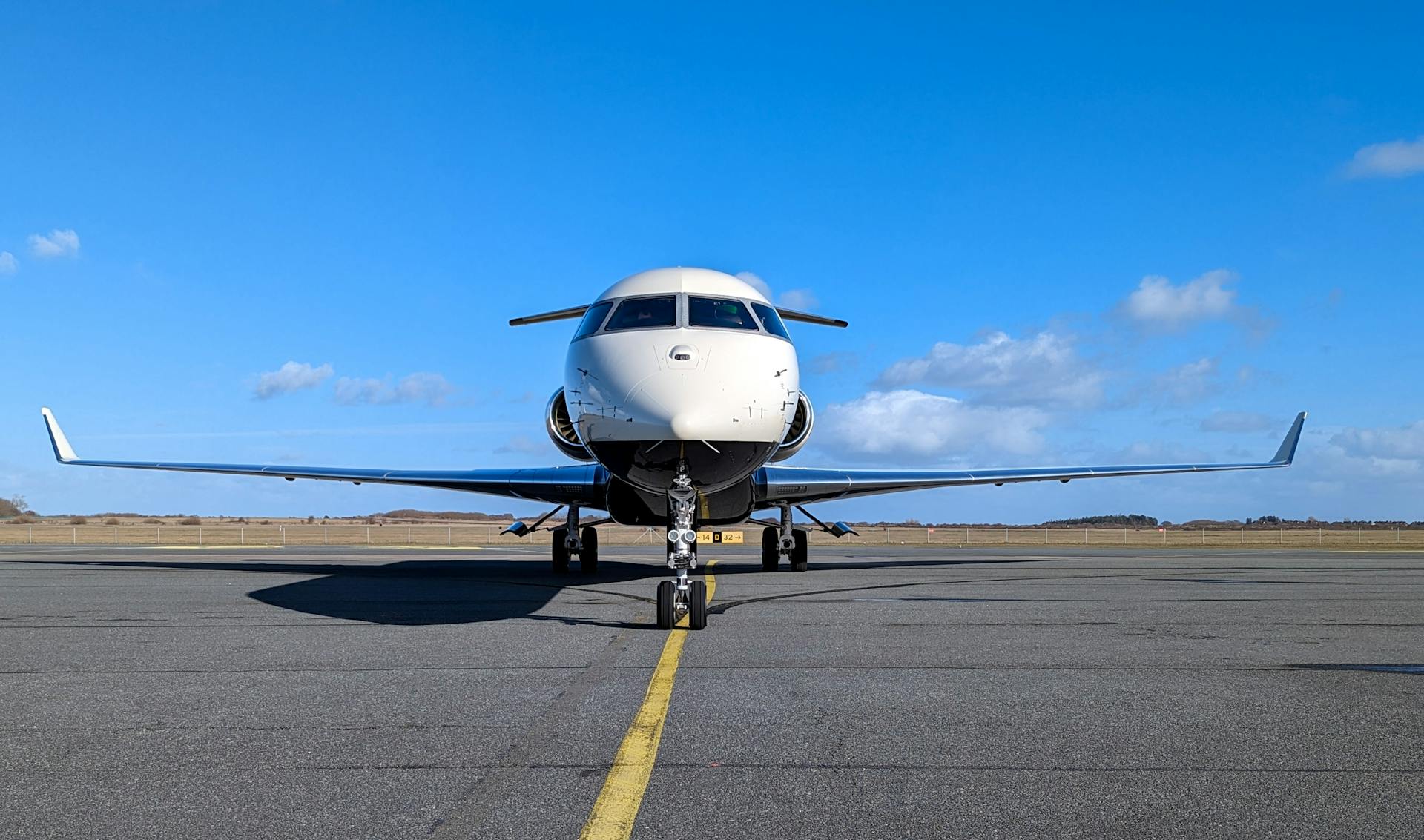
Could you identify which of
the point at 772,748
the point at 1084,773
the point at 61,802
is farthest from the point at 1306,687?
the point at 61,802

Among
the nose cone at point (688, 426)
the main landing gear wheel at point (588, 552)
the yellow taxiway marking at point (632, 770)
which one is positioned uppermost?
the nose cone at point (688, 426)

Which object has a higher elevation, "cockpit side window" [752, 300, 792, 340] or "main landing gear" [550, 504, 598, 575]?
"cockpit side window" [752, 300, 792, 340]

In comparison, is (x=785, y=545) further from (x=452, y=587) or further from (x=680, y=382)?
(x=680, y=382)

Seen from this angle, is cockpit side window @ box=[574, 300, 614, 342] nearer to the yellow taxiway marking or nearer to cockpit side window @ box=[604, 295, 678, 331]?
cockpit side window @ box=[604, 295, 678, 331]

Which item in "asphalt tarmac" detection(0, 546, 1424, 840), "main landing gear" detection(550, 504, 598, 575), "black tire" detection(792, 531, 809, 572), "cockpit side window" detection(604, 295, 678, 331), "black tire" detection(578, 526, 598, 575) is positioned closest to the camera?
"asphalt tarmac" detection(0, 546, 1424, 840)

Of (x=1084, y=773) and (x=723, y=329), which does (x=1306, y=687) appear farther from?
(x=723, y=329)

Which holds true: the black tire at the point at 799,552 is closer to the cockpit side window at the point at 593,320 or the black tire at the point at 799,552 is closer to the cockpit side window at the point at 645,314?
the cockpit side window at the point at 593,320

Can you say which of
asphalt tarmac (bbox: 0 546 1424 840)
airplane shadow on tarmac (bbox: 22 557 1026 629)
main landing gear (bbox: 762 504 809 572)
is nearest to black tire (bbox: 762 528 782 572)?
main landing gear (bbox: 762 504 809 572)

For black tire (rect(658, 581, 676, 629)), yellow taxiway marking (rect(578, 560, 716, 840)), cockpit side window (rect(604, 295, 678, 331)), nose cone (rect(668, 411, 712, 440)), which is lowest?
yellow taxiway marking (rect(578, 560, 716, 840))

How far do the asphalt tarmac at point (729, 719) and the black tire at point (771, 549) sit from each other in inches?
313

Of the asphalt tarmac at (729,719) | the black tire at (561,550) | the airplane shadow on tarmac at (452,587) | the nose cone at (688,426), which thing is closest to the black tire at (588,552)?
the airplane shadow on tarmac at (452,587)

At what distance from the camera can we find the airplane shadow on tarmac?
479 inches

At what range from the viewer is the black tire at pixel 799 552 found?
831 inches

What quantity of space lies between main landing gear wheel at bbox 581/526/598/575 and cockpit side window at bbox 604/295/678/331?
9.08 metres
